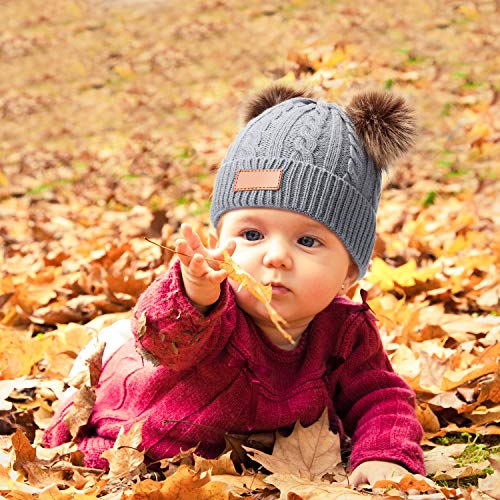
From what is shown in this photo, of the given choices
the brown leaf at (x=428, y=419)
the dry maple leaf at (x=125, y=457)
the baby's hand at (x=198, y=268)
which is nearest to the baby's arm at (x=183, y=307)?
the baby's hand at (x=198, y=268)

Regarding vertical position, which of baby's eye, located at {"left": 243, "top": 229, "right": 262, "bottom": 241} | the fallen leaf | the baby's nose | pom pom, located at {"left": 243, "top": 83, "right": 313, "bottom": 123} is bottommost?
the fallen leaf

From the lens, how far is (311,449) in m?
2.24

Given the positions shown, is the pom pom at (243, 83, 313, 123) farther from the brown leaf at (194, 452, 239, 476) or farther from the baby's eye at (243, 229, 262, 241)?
the brown leaf at (194, 452, 239, 476)

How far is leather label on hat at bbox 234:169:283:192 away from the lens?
2139 mm

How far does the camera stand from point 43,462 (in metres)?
2.13

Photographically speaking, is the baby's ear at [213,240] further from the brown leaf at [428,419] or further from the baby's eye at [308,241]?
the brown leaf at [428,419]

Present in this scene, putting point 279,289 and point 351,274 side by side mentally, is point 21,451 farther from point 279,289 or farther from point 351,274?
point 351,274

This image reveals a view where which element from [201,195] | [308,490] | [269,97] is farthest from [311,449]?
[201,195]

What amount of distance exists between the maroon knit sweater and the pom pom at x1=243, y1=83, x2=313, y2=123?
2.44 feet

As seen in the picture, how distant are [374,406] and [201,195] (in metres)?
4.22

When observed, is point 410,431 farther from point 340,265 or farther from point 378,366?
point 340,265

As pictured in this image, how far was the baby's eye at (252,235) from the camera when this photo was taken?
2.12 meters

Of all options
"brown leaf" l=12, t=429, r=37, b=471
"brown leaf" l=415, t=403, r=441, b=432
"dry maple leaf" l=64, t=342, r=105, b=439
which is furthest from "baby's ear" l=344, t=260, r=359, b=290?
"brown leaf" l=12, t=429, r=37, b=471

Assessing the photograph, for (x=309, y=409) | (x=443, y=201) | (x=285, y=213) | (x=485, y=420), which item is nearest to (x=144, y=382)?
(x=309, y=409)
